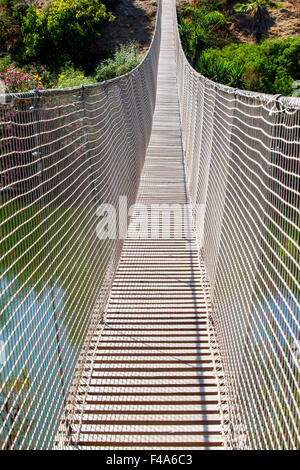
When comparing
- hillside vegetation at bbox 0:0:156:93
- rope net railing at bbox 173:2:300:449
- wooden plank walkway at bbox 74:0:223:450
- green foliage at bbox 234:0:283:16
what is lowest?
wooden plank walkway at bbox 74:0:223:450

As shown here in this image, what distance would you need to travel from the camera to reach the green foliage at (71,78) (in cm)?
1190

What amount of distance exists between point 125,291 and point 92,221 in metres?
0.89

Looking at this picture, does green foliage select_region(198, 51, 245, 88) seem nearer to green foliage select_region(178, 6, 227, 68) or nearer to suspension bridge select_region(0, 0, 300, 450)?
green foliage select_region(178, 6, 227, 68)

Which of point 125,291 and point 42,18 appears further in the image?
point 42,18

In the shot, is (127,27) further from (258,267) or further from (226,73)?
(258,267)

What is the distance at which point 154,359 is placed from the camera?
9.04 ft

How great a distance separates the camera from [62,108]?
217 centimetres

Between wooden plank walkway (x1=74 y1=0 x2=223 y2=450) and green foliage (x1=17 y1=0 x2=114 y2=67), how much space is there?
41.5 feet

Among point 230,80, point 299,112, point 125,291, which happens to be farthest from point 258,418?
point 230,80

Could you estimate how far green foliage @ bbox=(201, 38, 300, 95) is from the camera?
1420 centimetres

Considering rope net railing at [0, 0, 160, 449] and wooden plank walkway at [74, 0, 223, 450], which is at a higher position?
rope net railing at [0, 0, 160, 449]

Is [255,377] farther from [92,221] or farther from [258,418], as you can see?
[92,221]

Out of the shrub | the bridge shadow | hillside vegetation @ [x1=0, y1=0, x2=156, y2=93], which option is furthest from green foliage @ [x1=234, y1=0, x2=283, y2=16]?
the bridge shadow

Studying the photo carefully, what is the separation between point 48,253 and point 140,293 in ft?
5.10
